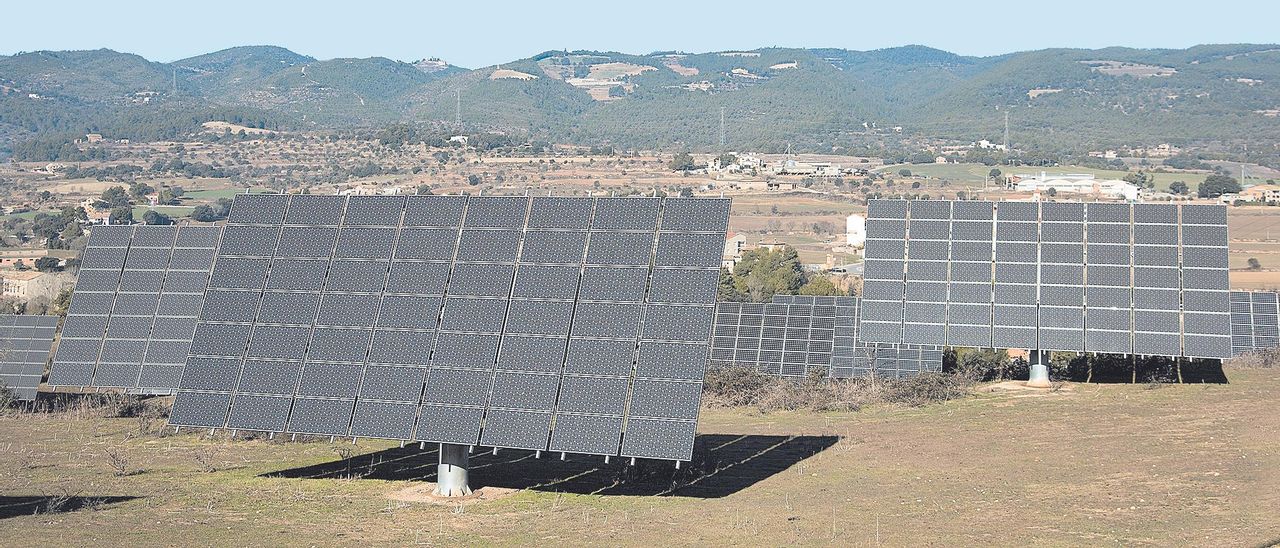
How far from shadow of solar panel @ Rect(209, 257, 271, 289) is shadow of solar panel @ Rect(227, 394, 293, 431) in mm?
2528

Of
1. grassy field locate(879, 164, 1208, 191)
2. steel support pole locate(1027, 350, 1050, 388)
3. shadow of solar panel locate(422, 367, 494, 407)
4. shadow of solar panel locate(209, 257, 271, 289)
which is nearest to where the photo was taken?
shadow of solar panel locate(422, 367, 494, 407)

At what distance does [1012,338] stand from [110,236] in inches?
970

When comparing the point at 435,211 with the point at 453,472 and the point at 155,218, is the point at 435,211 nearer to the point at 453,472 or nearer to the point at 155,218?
the point at 453,472

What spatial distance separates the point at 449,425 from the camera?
24125mm

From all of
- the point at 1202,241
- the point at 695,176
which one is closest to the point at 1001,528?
the point at 1202,241

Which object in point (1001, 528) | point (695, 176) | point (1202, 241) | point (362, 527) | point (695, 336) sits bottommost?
point (362, 527)

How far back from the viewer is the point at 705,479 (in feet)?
87.0

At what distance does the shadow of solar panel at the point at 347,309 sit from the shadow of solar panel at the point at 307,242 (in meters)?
1.16

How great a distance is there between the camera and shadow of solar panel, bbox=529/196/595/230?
26.1 m

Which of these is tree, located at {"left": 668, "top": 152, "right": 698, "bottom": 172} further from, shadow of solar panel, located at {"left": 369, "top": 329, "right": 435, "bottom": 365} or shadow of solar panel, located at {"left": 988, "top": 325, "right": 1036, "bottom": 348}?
shadow of solar panel, located at {"left": 369, "top": 329, "right": 435, "bottom": 365}

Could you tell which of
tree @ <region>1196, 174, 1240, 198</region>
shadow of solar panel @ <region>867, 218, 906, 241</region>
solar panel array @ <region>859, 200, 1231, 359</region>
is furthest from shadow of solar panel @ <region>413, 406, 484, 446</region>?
tree @ <region>1196, 174, 1240, 198</region>

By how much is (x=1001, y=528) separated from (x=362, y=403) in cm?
1097

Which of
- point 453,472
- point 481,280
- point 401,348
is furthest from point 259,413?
point 481,280

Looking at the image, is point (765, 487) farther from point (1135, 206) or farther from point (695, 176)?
point (695, 176)
